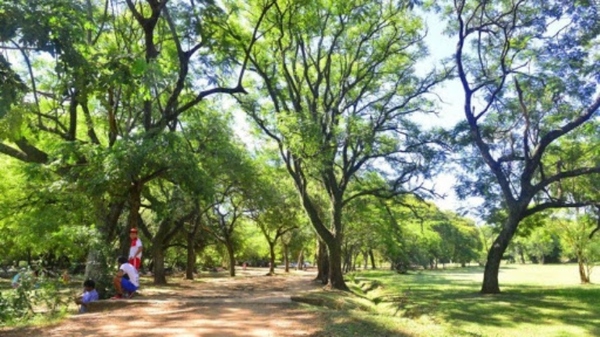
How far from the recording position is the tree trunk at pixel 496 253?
642 inches

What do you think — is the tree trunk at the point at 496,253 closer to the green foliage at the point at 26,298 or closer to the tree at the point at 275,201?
the tree at the point at 275,201

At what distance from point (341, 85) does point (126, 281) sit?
1208cm

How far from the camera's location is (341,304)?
1187cm

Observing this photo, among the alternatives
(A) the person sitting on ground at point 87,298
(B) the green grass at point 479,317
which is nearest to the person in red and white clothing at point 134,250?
(A) the person sitting on ground at point 87,298

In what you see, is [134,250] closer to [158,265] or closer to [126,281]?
[126,281]

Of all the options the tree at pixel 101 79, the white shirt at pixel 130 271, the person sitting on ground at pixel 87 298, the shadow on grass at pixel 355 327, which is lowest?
the shadow on grass at pixel 355 327

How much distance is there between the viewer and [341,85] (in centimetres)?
1916

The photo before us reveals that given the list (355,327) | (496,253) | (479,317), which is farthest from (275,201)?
(355,327)

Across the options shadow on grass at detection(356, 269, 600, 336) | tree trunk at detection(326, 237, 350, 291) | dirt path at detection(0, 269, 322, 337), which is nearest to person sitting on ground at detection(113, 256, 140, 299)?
dirt path at detection(0, 269, 322, 337)

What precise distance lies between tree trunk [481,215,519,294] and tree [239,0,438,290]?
372 centimetres

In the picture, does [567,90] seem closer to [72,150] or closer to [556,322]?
[556,322]

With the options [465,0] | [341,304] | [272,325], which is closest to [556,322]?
[341,304]

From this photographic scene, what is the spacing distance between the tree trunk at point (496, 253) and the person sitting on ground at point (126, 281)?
41.0 feet

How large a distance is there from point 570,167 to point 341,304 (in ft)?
42.3
